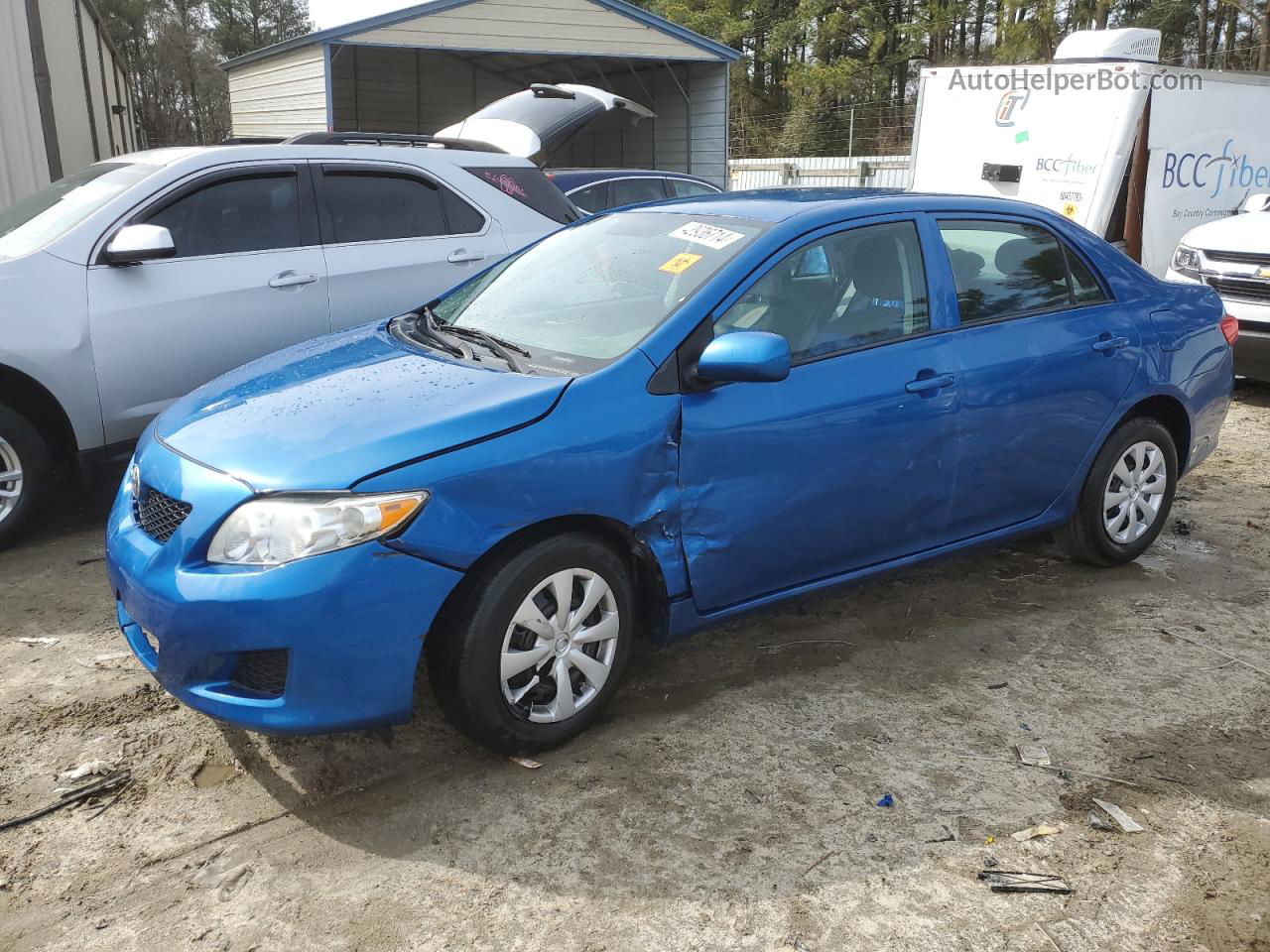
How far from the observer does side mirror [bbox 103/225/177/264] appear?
4750 mm

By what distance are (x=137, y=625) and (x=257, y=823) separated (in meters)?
A: 0.68

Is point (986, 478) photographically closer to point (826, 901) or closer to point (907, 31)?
Result: point (826, 901)

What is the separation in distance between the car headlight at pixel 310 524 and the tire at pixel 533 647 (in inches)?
12.4

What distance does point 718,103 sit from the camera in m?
21.8

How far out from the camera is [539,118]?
8023 millimetres

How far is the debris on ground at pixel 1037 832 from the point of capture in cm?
288

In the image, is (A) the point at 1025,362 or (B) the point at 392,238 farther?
(B) the point at 392,238

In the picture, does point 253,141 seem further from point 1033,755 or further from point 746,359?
point 1033,755

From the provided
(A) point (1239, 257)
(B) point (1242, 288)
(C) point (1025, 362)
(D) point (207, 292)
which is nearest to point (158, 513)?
(D) point (207, 292)

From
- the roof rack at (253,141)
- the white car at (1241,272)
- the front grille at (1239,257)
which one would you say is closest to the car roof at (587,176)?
the roof rack at (253,141)

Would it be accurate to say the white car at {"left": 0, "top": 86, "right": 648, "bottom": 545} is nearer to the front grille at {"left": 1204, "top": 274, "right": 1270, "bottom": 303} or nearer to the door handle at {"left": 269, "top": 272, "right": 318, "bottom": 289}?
the door handle at {"left": 269, "top": 272, "right": 318, "bottom": 289}

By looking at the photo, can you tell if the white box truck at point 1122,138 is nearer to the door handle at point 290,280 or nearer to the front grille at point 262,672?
the door handle at point 290,280

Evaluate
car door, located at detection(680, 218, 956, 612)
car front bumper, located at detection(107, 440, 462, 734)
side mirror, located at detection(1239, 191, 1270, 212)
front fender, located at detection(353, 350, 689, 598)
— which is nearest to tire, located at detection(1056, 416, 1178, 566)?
car door, located at detection(680, 218, 956, 612)

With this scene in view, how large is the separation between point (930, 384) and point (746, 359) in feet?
3.06
